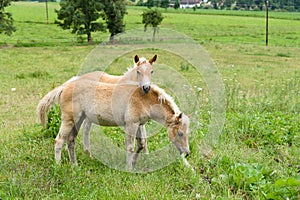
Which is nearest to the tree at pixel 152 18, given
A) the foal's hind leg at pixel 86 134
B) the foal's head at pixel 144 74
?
the foal's hind leg at pixel 86 134

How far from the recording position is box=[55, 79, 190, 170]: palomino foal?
5.83m

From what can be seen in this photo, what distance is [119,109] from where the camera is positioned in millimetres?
5922

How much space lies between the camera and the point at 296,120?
7.96 m

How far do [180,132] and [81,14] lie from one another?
109 ft

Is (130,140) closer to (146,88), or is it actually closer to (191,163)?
(146,88)

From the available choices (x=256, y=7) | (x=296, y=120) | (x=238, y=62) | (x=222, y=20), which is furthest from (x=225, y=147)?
(x=256, y=7)

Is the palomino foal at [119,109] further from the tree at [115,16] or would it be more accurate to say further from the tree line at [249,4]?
the tree line at [249,4]

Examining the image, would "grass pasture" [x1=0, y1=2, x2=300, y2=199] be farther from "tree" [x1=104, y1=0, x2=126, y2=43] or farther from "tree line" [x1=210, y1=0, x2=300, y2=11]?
"tree line" [x1=210, y1=0, x2=300, y2=11]

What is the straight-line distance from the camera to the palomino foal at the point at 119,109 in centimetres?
583

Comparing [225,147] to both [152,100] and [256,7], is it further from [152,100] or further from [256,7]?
[256,7]

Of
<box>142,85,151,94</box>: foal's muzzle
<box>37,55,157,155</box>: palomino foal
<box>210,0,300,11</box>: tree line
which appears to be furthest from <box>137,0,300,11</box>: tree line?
<box>142,85,151,94</box>: foal's muzzle

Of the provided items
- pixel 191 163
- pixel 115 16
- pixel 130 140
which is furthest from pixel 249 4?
pixel 130 140

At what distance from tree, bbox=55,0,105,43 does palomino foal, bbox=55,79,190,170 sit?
31.9 m

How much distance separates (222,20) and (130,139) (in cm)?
5943
